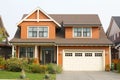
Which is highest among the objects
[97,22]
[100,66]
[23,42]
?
[97,22]

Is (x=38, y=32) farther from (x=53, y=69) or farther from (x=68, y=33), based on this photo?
(x=53, y=69)

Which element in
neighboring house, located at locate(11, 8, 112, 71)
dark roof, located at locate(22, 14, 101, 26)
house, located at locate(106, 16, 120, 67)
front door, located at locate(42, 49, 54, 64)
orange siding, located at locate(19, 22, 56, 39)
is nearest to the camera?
neighboring house, located at locate(11, 8, 112, 71)

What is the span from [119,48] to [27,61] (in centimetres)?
1524

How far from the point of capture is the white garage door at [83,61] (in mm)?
39281

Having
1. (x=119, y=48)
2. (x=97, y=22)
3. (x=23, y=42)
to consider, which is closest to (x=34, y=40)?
(x=23, y=42)

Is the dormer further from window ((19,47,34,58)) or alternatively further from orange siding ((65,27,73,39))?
window ((19,47,34,58))

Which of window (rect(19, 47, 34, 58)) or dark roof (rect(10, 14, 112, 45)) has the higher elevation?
dark roof (rect(10, 14, 112, 45))

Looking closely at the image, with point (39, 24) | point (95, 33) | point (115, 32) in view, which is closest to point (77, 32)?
point (95, 33)

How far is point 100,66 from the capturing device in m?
39.4

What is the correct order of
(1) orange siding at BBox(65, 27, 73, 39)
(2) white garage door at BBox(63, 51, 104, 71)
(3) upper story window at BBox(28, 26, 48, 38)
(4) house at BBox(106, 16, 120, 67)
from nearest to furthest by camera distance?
(2) white garage door at BBox(63, 51, 104, 71) → (3) upper story window at BBox(28, 26, 48, 38) → (1) orange siding at BBox(65, 27, 73, 39) → (4) house at BBox(106, 16, 120, 67)

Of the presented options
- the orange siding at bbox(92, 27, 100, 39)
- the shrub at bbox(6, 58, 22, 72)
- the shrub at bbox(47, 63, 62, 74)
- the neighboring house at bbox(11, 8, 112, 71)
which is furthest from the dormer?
the shrub at bbox(47, 63, 62, 74)

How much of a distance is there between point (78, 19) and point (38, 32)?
20.1 feet

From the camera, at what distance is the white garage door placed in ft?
129

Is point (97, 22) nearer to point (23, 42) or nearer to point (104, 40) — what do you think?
point (104, 40)
